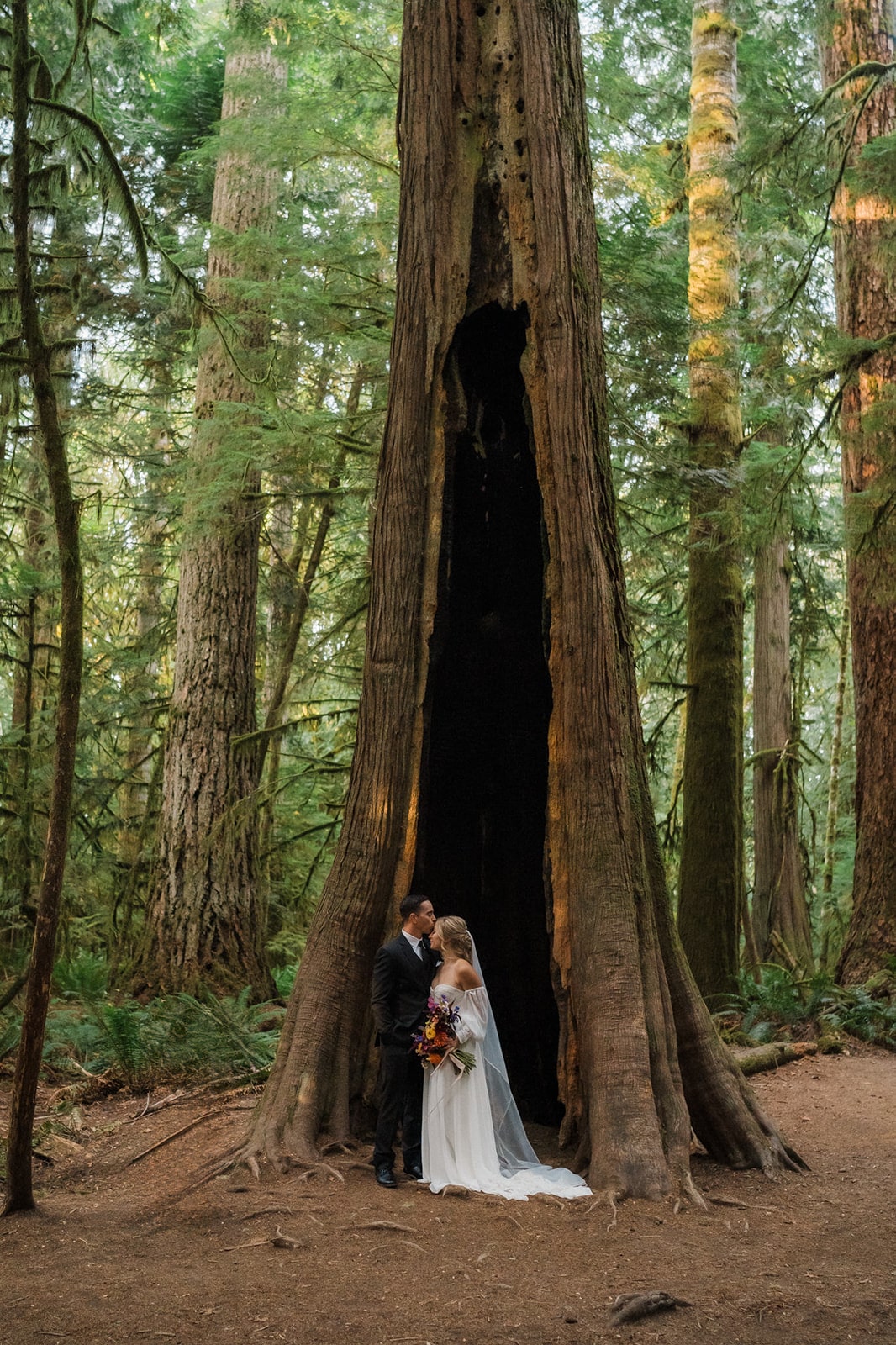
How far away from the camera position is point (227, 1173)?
18.0 ft

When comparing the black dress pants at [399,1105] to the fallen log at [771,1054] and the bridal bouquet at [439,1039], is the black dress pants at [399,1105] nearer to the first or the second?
the bridal bouquet at [439,1039]

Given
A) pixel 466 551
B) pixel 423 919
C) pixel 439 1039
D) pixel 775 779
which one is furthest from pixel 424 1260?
pixel 775 779

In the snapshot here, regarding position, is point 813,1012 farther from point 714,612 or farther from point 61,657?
point 61,657

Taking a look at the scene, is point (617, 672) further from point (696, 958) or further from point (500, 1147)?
point (696, 958)

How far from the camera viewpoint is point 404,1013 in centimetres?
605

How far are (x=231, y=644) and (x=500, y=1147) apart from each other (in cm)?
650

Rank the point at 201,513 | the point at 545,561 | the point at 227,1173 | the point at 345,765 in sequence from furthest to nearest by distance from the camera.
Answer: the point at 201,513 → the point at 345,765 → the point at 545,561 → the point at 227,1173

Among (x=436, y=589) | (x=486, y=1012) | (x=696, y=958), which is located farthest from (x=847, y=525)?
(x=486, y=1012)

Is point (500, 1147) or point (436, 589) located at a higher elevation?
point (436, 589)

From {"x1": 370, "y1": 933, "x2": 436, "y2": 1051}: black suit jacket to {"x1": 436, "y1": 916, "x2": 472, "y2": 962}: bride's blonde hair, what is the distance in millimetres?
235

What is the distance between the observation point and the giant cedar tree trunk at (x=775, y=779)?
39.7ft

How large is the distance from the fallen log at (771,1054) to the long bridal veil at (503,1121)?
2.81 metres

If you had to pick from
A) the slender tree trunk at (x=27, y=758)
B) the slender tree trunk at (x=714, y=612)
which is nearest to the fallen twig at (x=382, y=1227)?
the slender tree trunk at (x=27, y=758)

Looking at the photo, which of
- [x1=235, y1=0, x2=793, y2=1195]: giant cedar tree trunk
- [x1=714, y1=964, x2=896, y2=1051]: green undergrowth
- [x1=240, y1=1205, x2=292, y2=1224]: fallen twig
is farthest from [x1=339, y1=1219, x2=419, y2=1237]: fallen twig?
[x1=714, y1=964, x2=896, y2=1051]: green undergrowth
